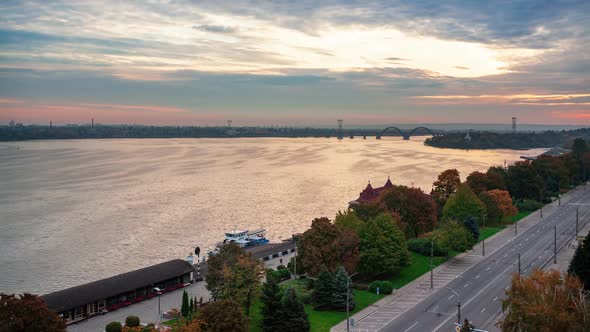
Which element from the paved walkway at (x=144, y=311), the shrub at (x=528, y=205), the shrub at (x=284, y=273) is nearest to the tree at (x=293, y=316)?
the paved walkway at (x=144, y=311)

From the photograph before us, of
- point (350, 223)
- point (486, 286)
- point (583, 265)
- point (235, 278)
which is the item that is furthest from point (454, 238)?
point (235, 278)

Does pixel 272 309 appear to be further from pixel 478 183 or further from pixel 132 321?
pixel 478 183

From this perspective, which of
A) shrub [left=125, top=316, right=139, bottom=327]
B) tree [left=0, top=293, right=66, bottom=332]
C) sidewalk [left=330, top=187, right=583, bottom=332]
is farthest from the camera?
sidewalk [left=330, top=187, right=583, bottom=332]

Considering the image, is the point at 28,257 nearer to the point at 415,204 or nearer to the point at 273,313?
the point at 273,313

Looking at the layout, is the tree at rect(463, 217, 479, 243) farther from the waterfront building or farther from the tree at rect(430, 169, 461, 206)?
the waterfront building

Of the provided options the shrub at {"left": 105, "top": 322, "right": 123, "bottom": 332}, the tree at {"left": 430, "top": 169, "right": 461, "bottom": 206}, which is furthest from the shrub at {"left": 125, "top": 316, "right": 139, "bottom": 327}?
the tree at {"left": 430, "top": 169, "right": 461, "bottom": 206}

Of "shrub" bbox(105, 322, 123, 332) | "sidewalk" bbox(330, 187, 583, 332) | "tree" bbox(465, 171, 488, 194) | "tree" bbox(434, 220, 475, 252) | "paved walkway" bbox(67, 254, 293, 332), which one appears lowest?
"paved walkway" bbox(67, 254, 293, 332)
